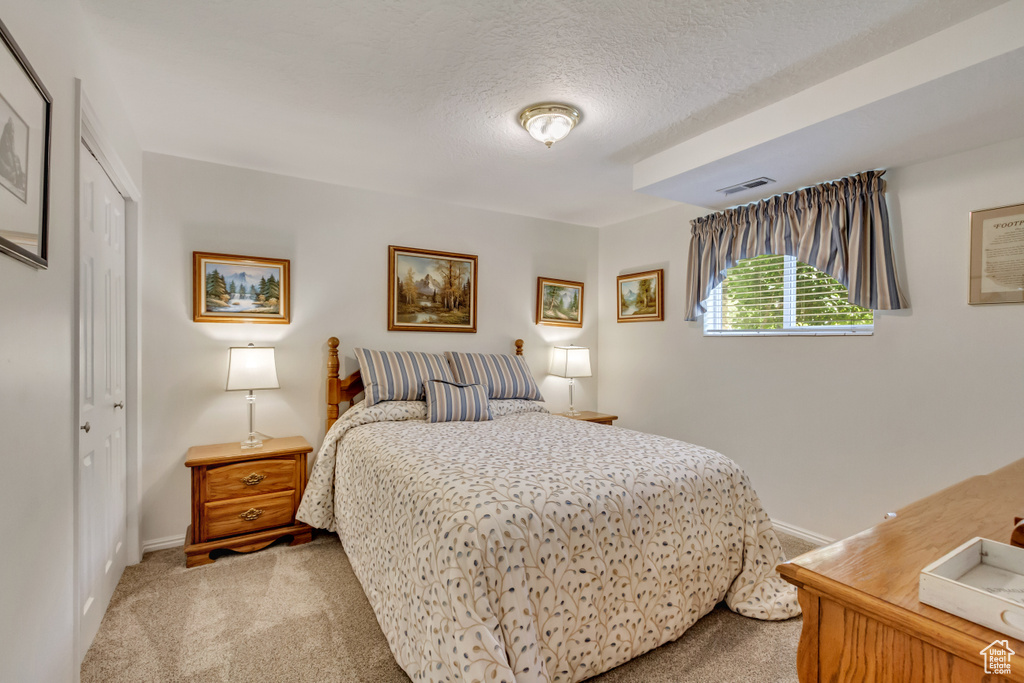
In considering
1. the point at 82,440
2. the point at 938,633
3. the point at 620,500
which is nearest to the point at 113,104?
the point at 82,440

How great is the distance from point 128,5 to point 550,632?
8.44 feet

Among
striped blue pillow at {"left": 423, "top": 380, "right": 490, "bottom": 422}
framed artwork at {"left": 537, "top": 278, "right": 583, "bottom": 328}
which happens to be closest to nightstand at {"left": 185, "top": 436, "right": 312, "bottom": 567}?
striped blue pillow at {"left": 423, "top": 380, "right": 490, "bottom": 422}

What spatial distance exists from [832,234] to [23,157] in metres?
3.48

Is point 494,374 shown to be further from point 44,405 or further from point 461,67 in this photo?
point 44,405

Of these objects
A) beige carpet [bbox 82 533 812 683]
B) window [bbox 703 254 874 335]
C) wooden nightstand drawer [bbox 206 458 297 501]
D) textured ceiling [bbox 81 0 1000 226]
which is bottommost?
beige carpet [bbox 82 533 812 683]

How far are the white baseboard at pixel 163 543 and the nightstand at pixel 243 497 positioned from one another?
0.11 m

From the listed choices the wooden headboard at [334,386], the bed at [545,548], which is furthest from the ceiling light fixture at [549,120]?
the wooden headboard at [334,386]

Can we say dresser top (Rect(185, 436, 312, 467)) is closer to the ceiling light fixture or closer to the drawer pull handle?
the drawer pull handle

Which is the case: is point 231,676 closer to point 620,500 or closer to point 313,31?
point 620,500

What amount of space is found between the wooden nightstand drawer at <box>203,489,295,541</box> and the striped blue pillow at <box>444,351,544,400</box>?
1378 mm

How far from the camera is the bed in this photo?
58.1 inches

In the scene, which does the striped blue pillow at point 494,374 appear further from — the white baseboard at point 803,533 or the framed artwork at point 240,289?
the white baseboard at point 803,533

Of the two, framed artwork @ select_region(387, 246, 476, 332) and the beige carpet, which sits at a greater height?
framed artwork @ select_region(387, 246, 476, 332)

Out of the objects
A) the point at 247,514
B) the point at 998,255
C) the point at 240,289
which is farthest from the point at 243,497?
the point at 998,255
